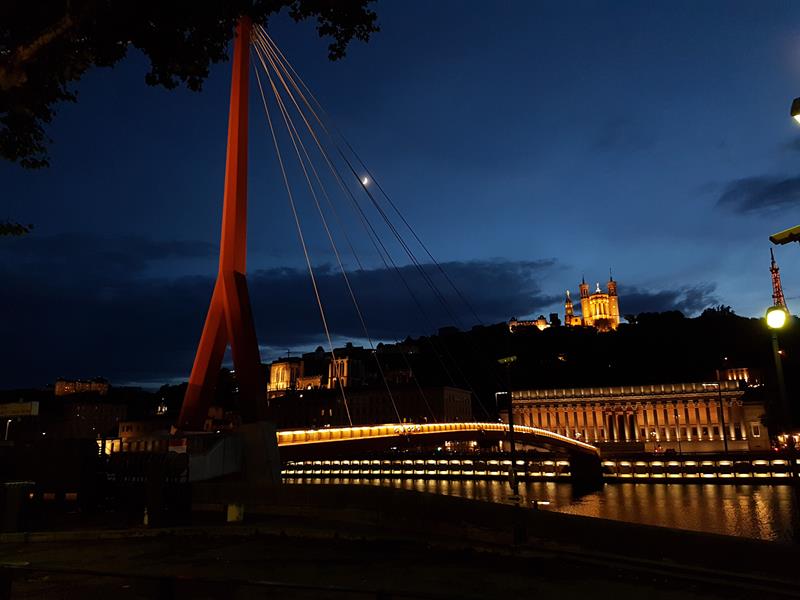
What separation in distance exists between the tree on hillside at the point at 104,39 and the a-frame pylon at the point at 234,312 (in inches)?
596

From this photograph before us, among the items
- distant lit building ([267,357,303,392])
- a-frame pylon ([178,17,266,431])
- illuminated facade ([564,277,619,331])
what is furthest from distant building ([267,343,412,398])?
a-frame pylon ([178,17,266,431])

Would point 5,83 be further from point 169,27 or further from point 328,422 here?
point 328,422

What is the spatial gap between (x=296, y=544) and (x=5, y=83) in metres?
8.07

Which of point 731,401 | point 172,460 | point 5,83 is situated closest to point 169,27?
point 5,83

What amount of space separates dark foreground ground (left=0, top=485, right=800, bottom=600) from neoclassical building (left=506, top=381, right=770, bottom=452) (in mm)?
90600

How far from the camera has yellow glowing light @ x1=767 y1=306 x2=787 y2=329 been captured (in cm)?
757

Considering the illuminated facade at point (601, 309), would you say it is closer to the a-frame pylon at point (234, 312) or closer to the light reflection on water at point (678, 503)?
the light reflection on water at point (678, 503)

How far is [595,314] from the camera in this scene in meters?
184

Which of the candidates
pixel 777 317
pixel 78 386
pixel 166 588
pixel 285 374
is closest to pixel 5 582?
pixel 166 588

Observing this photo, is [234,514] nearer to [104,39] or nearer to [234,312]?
[104,39]

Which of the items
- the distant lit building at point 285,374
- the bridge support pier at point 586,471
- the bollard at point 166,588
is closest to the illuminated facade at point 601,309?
the distant lit building at point 285,374

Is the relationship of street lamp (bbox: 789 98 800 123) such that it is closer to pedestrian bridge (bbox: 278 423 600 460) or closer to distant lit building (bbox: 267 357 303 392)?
pedestrian bridge (bbox: 278 423 600 460)

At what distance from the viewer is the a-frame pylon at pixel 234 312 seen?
25812 millimetres

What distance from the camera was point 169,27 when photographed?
11.3 meters
